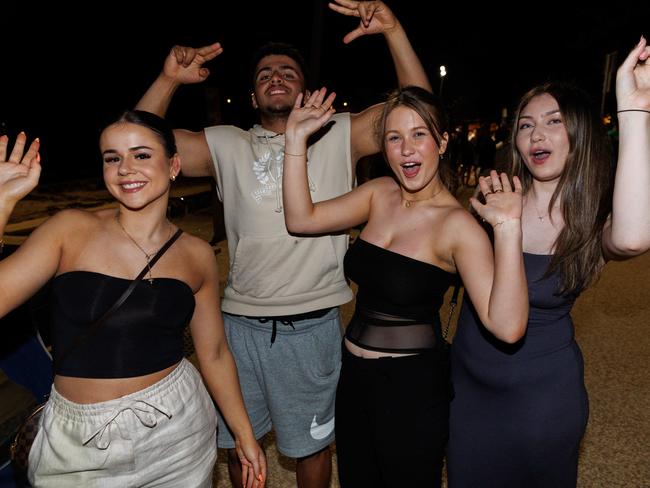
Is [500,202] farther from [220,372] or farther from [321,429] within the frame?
[321,429]

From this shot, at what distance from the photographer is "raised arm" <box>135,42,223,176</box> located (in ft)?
7.78

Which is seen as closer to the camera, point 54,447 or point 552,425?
point 54,447

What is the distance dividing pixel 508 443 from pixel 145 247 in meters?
1.65

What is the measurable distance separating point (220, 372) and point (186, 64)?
152 centimetres

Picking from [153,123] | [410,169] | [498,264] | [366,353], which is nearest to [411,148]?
[410,169]

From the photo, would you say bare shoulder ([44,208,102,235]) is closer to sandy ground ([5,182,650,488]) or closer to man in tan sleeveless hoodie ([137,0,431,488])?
man in tan sleeveless hoodie ([137,0,431,488])

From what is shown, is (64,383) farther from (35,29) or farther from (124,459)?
(35,29)

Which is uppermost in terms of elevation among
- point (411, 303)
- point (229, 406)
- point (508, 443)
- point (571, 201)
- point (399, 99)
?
point (399, 99)

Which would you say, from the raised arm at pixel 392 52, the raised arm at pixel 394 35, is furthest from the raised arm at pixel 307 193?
the raised arm at pixel 394 35

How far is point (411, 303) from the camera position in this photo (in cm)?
196

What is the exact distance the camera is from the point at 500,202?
1729mm

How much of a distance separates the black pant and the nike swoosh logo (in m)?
0.48

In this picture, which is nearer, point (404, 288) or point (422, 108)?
point (404, 288)

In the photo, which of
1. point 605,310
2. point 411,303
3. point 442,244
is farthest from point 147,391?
point 605,310
